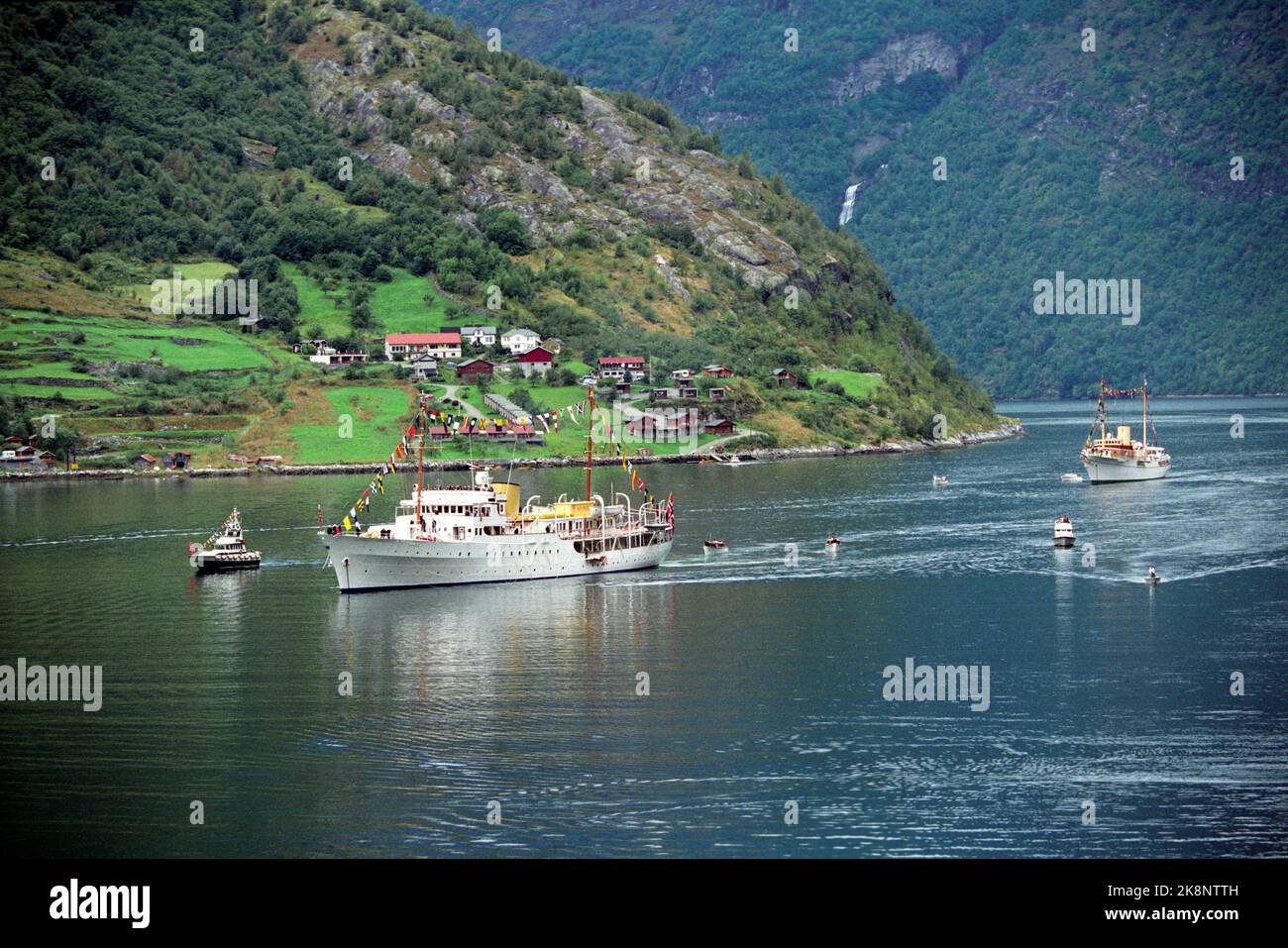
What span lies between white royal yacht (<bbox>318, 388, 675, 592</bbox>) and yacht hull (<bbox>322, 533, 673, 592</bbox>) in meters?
0.06

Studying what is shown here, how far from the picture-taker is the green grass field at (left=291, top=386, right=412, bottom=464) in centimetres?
18725

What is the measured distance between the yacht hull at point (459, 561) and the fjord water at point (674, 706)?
1.70 m

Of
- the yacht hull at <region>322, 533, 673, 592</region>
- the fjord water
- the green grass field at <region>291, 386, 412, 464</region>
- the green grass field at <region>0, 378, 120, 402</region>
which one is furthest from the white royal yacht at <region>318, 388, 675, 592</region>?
the green grass field at <region>0, 378, 120, 402</region>

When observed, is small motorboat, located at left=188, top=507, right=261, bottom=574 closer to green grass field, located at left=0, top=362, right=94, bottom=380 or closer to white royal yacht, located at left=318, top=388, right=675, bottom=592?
white royal yacht, located at left=318, top=388, right=675, bottom=592

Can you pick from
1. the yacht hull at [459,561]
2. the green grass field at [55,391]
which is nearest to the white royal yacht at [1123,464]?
the yacht hull at [459,561]

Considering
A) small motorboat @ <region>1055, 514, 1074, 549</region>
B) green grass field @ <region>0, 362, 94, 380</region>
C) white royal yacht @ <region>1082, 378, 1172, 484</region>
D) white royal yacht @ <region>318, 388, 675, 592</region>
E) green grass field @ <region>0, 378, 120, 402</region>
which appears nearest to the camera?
white royal yacht @ <region>318, 388, 675, 592</region>

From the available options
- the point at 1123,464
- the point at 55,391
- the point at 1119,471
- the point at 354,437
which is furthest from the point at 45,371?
the point at 1123,464

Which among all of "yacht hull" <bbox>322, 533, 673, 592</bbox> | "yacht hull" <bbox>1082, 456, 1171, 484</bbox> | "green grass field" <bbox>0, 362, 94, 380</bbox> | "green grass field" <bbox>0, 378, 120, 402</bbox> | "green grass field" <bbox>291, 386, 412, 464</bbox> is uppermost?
"green grass field" <bbox>0, 362, 94, 380</bbox>

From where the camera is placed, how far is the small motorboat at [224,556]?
106938mm

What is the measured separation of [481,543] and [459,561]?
5.62 ft

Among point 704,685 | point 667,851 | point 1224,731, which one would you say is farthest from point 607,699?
point 1224,731

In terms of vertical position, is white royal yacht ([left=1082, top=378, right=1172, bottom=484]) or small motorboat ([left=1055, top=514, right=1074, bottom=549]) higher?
white royal yacht ([left=1082, top=378, right=1172, bottom=484])

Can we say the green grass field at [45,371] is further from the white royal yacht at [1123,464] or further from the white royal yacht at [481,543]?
the white royal yacht at [1123,464]
